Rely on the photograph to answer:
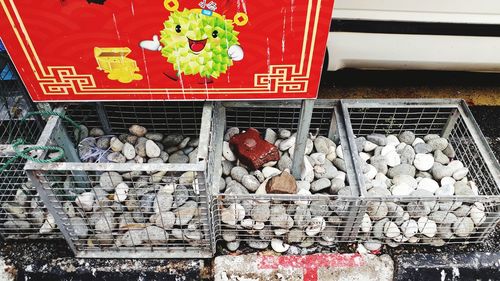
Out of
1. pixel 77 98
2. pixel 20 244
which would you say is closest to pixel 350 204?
pixel 77 98

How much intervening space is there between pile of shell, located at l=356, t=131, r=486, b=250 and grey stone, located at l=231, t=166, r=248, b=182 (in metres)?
0.79

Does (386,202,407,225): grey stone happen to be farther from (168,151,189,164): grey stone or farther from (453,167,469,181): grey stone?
(168,151,189,164): grey stone

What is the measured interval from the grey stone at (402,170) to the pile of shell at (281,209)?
33 cm

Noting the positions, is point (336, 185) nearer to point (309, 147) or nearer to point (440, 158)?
point (309, 147)

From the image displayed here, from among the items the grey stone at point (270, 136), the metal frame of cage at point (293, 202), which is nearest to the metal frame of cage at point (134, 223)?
the metal frame of cage at point (293, 202)

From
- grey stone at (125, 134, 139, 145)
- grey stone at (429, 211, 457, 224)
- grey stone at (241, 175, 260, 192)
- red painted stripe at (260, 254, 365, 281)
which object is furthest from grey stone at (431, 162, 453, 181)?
grey stone at (125, 134, 139, 145)

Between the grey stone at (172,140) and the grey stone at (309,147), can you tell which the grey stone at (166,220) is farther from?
the grey stone at (309,147)

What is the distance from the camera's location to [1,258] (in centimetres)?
269

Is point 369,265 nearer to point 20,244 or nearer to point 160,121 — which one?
point 160,121

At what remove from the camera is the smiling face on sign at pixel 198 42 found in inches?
83.6

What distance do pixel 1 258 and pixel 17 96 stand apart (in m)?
1.26

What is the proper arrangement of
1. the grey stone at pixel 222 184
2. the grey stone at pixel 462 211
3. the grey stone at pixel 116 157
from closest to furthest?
the grey stone at pixel 462 211 < the grey stone at pixel 222 184 < the grey stone at pixel 116 157

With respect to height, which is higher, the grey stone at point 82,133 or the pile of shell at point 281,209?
the grey stone at point 82,133

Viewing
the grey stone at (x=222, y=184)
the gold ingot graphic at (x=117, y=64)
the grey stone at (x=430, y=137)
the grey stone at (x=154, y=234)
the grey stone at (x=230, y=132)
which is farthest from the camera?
the grey stone at (x=430, y=137)
